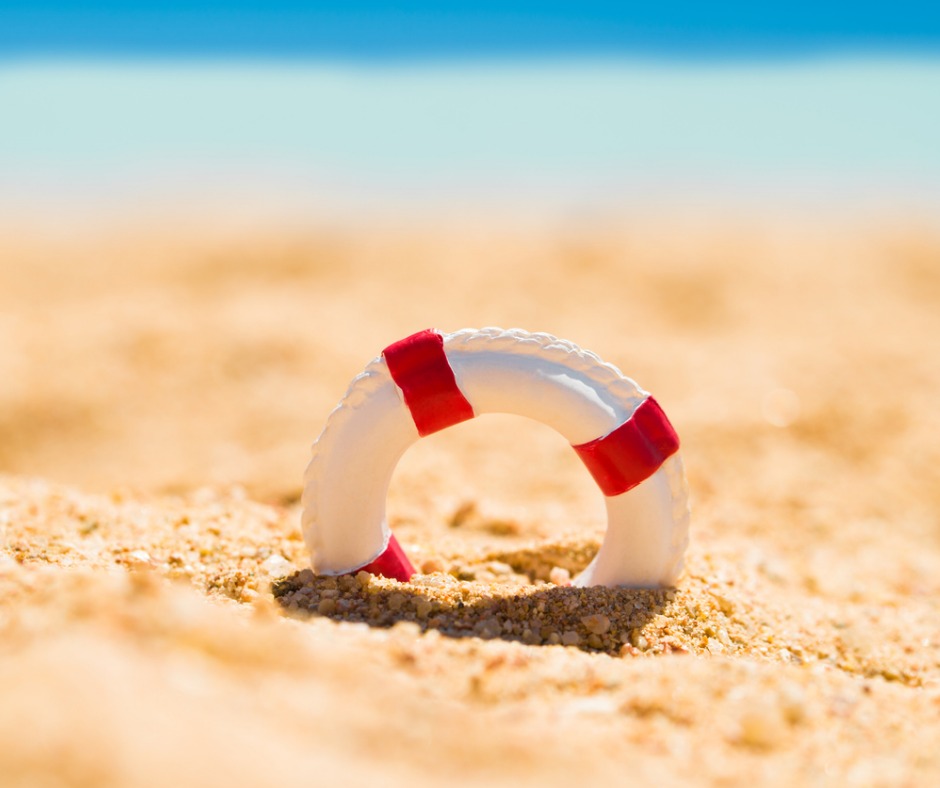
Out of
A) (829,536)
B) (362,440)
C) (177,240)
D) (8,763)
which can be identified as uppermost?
(177,240)

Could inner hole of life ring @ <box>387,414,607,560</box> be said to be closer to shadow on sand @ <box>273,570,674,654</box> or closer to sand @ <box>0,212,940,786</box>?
sand @ <box>0,212,940,786</box>

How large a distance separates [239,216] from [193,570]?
14.9 meters

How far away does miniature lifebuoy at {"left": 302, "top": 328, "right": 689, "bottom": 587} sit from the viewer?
274 centimetres

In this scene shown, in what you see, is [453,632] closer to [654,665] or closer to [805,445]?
[654,665]

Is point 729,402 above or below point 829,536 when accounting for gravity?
above

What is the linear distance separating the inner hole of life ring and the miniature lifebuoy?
66cm

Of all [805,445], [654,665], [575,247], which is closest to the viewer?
[654,665]

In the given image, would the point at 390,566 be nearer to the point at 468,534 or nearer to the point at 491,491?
the point at 468,534

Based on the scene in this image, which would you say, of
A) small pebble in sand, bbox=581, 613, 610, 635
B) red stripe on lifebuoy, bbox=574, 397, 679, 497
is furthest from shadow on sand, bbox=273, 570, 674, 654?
red stripe on lifebuoy, bbox=574, 397, 679, 497

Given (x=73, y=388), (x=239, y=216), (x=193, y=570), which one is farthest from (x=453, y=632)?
(x=239, y=216)

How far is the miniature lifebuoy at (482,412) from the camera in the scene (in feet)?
9.00

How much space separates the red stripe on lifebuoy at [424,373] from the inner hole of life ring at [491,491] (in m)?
0.92

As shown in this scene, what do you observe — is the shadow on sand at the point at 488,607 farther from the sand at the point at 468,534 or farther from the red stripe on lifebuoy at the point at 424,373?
the red stripe on lifebuoy at the point at 424,373

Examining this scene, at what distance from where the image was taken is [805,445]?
237 inches
